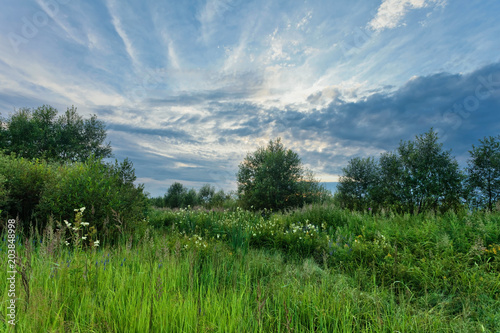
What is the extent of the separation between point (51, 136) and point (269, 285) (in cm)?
3079

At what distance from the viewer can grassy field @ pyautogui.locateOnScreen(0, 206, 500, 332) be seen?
2.44 metres

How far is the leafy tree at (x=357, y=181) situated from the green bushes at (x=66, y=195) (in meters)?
15.8

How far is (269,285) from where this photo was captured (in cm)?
260

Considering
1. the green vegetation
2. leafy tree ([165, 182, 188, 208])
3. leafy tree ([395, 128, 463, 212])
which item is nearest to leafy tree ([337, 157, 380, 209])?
the green vegetation

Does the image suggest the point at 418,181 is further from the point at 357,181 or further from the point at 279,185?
the point at 279,185

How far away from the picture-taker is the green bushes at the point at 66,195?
268 inches

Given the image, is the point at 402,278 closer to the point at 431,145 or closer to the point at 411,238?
the point at 411,238

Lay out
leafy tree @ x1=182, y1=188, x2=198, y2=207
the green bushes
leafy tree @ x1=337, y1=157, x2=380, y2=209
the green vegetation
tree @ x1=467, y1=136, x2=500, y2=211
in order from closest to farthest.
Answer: the green vegetation, the green bushes, tree @ x1=467, y1=136, x2=500, y2=211, leafy tree @ x1=337, y1=157, x2=380, y2=209, leafy tree @ x1=182, y1=188, x2=198, y2=207

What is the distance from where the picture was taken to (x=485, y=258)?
18.3 feet

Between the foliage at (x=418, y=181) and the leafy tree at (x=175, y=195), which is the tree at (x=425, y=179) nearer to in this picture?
the foliage at (x=418, y=181)

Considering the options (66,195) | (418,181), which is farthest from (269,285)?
(418,181)

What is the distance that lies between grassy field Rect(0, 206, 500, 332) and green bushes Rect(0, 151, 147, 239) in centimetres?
161

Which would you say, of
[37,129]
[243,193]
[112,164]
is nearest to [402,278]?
[112,164]

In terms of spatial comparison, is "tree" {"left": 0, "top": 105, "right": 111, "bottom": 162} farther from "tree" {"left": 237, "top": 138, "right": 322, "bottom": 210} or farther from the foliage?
the foliage
